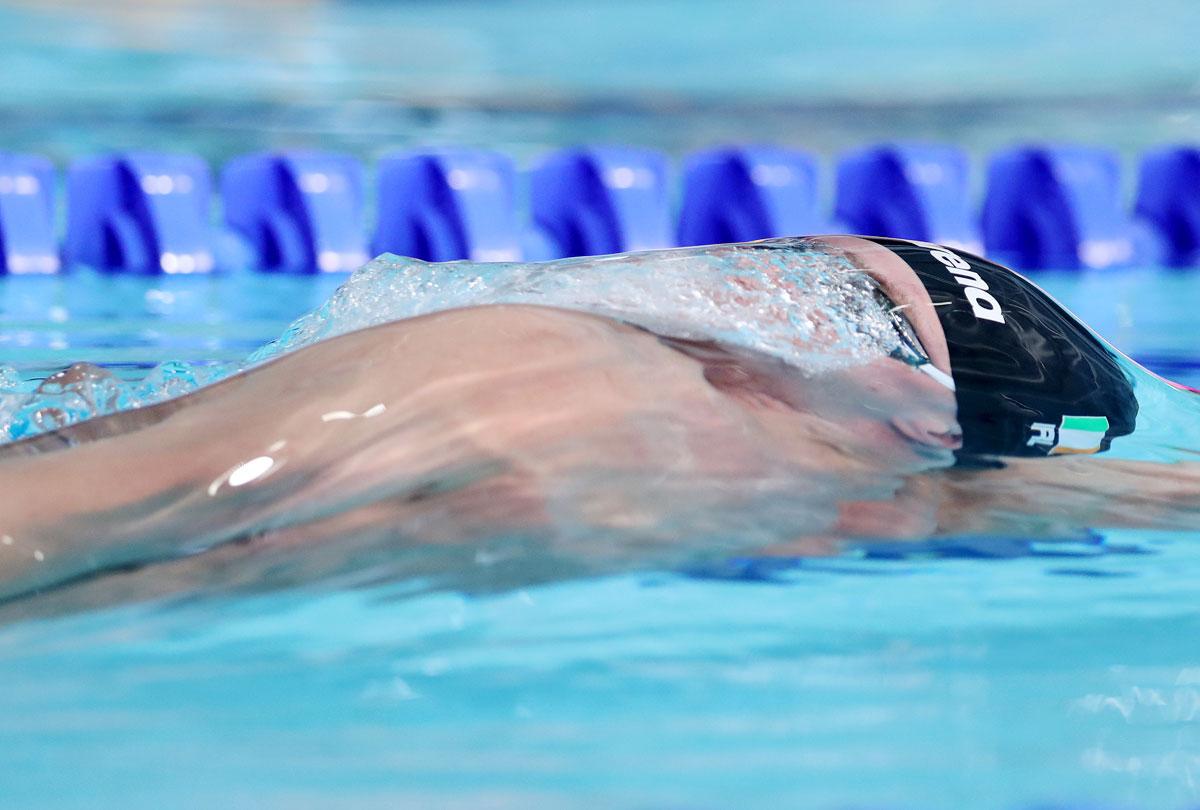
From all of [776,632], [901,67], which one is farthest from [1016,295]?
[901,67]

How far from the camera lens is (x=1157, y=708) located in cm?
115

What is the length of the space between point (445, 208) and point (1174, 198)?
10.8 feet

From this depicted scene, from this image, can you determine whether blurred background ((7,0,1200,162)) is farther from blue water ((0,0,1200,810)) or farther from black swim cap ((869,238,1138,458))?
blue water ((0,0,1200,810))

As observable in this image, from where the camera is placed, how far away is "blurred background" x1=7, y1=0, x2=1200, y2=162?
870 centimetres

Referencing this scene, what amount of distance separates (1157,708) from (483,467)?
67 cm

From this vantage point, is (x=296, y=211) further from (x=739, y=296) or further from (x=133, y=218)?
(x=739, y=296)

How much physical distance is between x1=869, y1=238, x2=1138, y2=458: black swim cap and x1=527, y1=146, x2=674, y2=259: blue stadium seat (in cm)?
373

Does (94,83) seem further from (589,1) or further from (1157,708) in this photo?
(1157,708)

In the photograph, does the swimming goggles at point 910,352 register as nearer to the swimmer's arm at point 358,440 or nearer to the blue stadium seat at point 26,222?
the swimmer's arm at point 358,440

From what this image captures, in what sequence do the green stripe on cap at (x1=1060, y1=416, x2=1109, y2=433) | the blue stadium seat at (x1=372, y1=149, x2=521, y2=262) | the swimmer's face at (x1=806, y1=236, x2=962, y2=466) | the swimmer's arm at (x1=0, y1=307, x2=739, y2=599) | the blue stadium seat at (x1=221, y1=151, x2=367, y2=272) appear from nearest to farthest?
the swimmer's arm at (x1=0, y1=307, x2=739, y2=599) < the swimmer's face at (x1=806, y1=236, x2=962, y2=466) < the green stripe on cap at (x1=1060, y1=416, x2=1109, y2=433) < the blue stadium seat at (x1=372, y1=149, x2=521, y2=262) < the blue stadium seat at (x1=221, y1=151, x2=367, y2=272)

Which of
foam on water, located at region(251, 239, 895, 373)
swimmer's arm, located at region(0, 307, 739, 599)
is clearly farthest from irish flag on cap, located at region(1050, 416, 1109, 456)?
swimmer's arm, located at region(0, 307, 739, 599)

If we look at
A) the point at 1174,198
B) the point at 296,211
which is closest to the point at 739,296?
the point at 296,211

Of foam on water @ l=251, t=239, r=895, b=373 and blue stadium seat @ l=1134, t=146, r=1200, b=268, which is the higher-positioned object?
foam on water @ l=251, t=239, r=895, b=373

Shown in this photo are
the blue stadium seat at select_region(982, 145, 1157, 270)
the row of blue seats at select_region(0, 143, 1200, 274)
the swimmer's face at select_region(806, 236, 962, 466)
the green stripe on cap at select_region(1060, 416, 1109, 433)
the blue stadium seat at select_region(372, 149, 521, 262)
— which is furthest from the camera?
the blue stadium seat at select_region(982, 145, 1157, 270)
